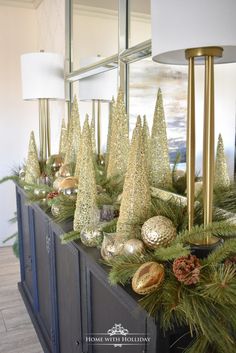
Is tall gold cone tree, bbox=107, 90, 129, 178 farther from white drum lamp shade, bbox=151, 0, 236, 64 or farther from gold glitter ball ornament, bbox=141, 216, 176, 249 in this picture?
white drum lamp shade, bbox=151, 0, 236, 64

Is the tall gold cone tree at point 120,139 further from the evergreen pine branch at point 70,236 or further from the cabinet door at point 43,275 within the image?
the cabinet door at point 43,275

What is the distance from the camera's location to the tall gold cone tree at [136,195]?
3.74 feet

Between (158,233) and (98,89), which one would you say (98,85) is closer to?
(98,89)

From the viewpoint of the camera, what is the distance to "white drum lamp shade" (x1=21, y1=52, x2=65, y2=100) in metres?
2.48

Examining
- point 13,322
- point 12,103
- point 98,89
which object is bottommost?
point 13,322

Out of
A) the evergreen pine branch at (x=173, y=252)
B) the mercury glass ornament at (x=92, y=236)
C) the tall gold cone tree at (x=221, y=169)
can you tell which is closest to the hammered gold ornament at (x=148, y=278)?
the evergreen pine branch at (x=173, y=252)

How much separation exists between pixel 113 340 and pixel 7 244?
3409mm

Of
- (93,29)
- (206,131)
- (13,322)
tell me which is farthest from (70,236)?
(13,322)

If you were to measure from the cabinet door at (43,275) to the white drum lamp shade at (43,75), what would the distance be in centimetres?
90

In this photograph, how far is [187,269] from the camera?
0.85 m

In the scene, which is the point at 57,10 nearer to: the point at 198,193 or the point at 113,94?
the point at 113,94

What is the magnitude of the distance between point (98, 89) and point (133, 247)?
1.32 m

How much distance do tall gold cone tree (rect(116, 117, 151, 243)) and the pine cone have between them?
28 centimetres

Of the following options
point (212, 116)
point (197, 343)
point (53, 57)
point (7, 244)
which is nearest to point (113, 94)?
point (53, 57)
